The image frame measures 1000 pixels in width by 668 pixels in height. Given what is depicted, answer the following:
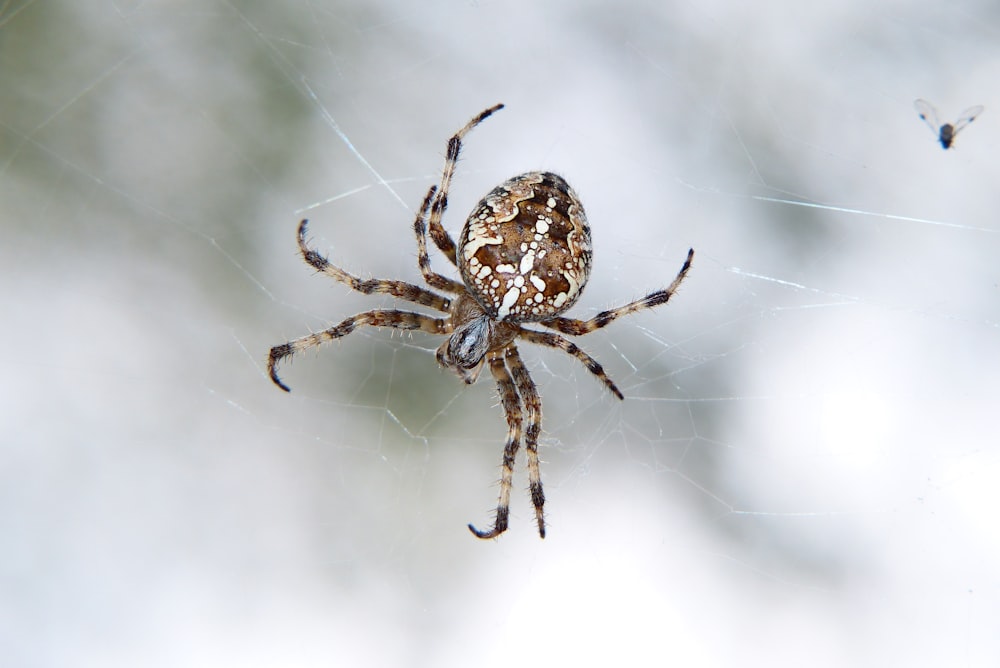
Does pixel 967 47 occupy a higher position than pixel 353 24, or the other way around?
pixel 967 47

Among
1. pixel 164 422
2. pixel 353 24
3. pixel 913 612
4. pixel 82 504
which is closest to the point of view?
pixel 913 612

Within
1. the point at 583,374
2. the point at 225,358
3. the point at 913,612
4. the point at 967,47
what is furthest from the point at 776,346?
the point at 225,358

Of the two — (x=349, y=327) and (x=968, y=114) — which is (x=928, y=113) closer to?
(x=968, y=114)

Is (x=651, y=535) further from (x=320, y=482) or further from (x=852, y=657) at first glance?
(x=320, y=482)

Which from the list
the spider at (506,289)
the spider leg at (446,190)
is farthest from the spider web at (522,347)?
the spider leg at (446,190)

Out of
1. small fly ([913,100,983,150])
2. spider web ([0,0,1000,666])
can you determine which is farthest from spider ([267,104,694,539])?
small fly ([913,100,983,150])

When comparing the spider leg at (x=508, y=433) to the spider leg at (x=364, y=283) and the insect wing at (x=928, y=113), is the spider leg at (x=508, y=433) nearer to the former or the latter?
the spider leg at (x=364, y=283)

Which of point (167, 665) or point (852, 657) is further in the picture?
point (167, 665)

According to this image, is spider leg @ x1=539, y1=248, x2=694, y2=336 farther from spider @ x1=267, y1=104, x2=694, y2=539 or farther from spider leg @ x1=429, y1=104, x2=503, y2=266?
spider leg @ x1=429, y1=104, x2=503, y2=266
